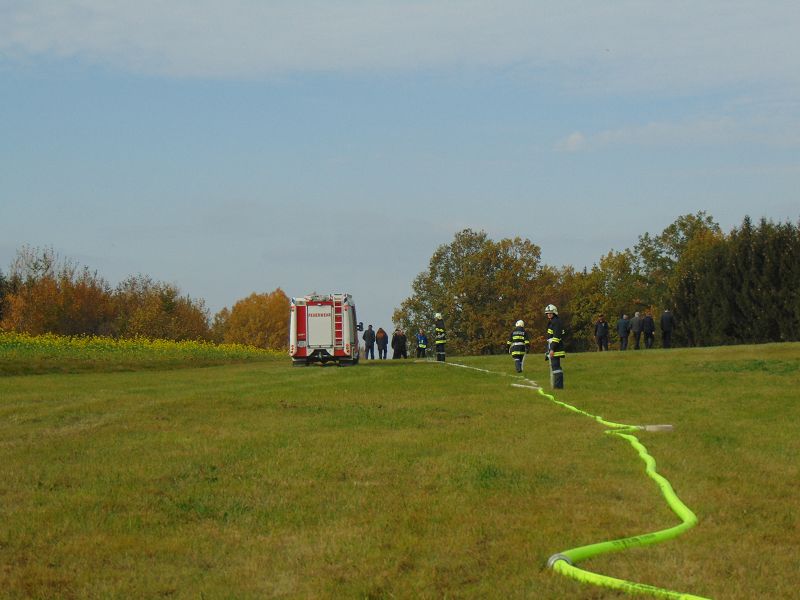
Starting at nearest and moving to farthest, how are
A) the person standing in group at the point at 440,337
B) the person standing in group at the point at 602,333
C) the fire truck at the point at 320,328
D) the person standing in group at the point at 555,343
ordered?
the person standing in group at the point at 555,343
the person standing in group at the point at 440,337
the fire truck at the point at 320,328
the person standing in group at the point at 602,333

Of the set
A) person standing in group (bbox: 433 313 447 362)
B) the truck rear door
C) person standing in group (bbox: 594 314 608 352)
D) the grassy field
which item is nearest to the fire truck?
the truck rear door

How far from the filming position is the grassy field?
6719 millimetres

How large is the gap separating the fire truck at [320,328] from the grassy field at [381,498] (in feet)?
67.4

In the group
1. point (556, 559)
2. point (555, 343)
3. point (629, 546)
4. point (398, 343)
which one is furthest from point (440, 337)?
point (556, 559)

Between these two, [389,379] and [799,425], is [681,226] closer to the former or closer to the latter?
[389,379]

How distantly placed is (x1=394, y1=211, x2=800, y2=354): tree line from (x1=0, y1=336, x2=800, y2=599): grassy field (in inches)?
1597

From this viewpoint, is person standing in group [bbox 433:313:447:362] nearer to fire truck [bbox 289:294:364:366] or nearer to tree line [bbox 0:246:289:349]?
fire truck [bbox 289:294:364:366]

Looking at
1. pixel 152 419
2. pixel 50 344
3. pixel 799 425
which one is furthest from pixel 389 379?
pixel 50 344

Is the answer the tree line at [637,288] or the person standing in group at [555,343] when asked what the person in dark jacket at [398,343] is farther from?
the person standing in group at [555,343]

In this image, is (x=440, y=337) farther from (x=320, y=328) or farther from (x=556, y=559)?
(x=556, y=559)

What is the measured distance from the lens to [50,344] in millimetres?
47906

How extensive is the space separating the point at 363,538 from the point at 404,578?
1.16m

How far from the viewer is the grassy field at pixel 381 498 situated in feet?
22.0

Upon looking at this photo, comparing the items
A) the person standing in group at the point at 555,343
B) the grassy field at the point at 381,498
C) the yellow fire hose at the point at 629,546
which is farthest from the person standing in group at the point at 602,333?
the yellow fire hose at the point at 629,546
